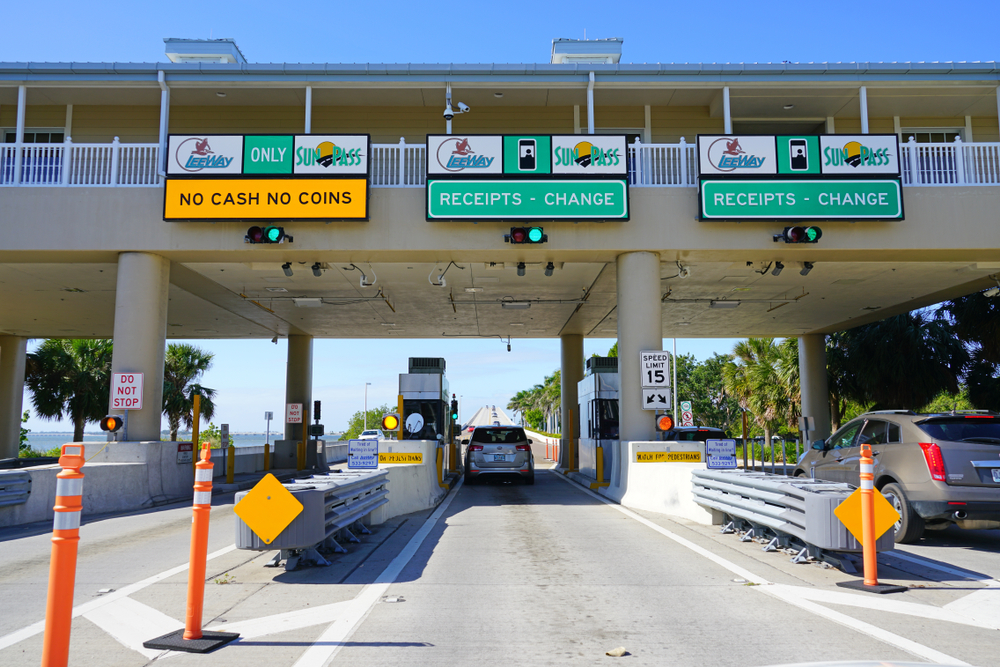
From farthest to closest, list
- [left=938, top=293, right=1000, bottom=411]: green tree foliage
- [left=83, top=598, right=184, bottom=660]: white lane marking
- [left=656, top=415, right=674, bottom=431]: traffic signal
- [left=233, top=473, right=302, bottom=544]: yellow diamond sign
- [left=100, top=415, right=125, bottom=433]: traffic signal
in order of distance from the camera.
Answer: [left=938, top=293, right=1000, bottom=411]: green tree foliage < [left=656, top=415, right=674, bottom=431]: traffic signal < [left=100, top=415, right=125, bottom=433]: traffic signal < [left=233, top=473, right=302, bottom=544]: yellow diamond sign < [left=83, top=598, right=184, bottom=660]: white lane marking

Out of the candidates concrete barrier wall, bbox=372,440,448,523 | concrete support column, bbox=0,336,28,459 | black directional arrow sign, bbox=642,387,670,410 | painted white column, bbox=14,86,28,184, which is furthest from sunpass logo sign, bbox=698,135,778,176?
concrete support column, bbox=0,336,28,459

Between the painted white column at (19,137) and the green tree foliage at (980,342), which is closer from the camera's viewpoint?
the painted white column at (19,137)

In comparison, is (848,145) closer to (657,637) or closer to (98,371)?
(657,637)

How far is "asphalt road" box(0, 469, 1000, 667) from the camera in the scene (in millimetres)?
5109

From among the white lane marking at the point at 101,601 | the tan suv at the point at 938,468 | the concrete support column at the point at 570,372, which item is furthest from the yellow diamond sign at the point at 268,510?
the concrete support column at the point at 570,372

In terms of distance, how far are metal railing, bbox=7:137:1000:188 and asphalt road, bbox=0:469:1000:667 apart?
8.73m

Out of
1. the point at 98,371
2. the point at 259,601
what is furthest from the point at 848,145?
the point at 98,371

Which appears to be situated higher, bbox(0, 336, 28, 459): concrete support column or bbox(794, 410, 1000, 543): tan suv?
bbox(0, 336, 28, 459): concrete support column

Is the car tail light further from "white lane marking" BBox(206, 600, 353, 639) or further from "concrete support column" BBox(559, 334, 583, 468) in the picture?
"concrete support column" BBox(559, 334, 583, 468)

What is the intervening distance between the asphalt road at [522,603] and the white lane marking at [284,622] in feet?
0.08

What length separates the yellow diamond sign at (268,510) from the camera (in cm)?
650

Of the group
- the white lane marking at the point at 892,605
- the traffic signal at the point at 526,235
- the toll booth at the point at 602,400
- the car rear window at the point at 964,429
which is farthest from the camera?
the toll booth at the point at 602,400

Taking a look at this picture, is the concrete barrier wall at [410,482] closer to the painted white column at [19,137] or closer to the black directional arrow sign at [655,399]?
the black directional arrow sign at [655,399]

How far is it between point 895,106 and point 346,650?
18.9 metres
